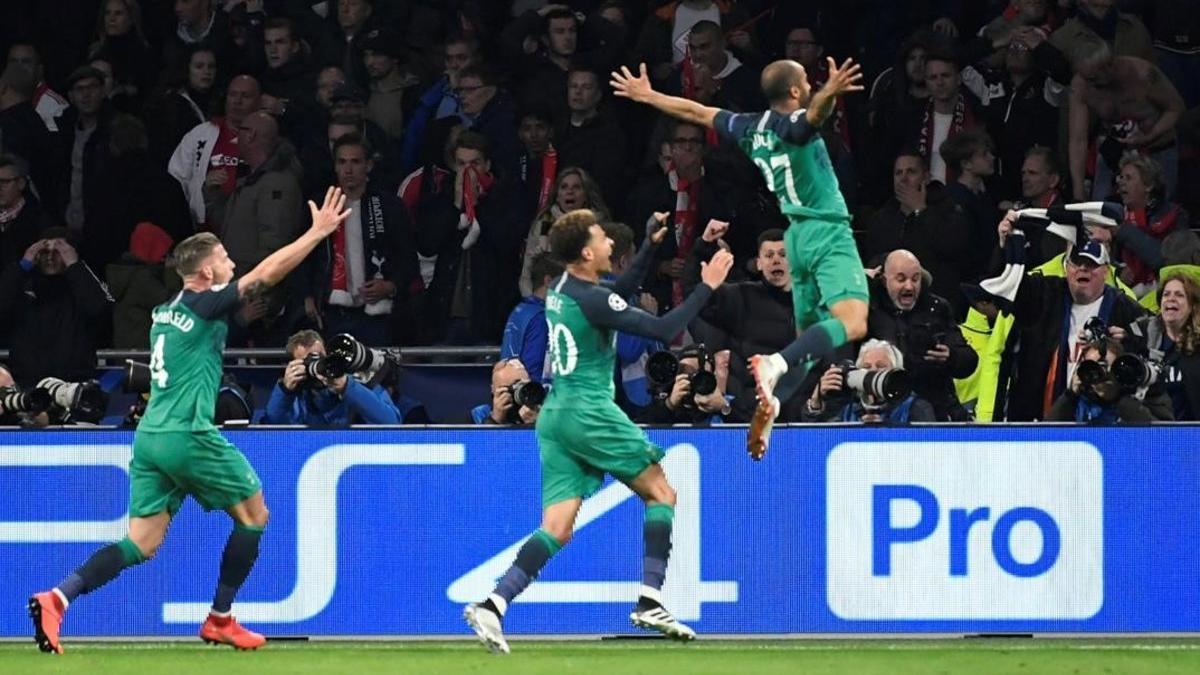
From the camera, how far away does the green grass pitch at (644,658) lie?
11.9m

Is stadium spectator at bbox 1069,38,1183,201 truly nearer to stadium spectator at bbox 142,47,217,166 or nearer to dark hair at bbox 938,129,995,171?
dark hair at bbox 938,129,995,171

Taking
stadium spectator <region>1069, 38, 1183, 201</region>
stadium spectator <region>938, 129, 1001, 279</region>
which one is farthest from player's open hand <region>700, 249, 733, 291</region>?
stadium spectator <region>1069, 38, 1183, 201</region>

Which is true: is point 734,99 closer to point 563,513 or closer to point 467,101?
point 467,101

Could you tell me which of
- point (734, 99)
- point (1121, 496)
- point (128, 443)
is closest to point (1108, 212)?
point (1121, 496)

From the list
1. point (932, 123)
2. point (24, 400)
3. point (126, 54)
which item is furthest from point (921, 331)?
point (126, 54)

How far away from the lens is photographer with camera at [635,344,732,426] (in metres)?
13.4

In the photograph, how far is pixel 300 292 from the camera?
16891 millimetres

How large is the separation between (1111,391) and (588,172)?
15.1 ft

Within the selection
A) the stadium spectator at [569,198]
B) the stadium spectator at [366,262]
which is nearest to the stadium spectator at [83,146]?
the stadium spectator at [366,262]

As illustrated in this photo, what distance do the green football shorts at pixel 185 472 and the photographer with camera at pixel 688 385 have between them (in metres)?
2.22

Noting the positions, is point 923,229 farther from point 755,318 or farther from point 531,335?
point 531,335

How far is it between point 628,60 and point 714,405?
15.2ft

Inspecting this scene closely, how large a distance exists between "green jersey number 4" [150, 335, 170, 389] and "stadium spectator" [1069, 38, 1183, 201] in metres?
6.62

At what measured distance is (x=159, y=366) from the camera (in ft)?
40.2
